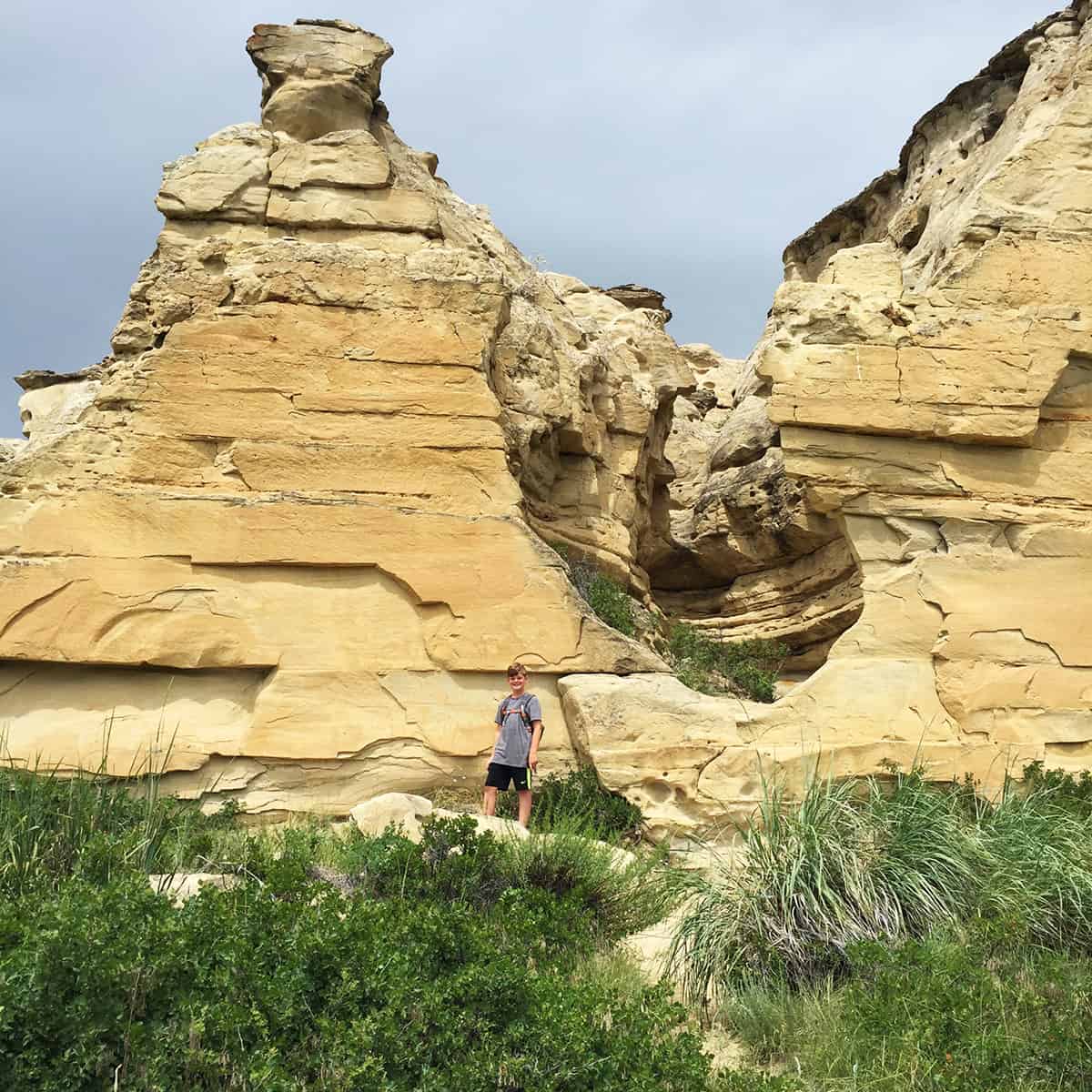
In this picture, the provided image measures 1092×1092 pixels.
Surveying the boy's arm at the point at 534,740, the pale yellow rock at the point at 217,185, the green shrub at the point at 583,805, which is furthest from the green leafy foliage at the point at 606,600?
the pale yellow rock at the point at 217,185

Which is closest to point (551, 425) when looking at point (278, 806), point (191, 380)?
point (191, 380)

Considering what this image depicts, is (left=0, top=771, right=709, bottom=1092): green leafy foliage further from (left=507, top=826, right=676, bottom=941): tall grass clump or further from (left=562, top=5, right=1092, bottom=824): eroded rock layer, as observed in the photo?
(left=562, top=5, right=1092, bottom=824): eroded rock layer

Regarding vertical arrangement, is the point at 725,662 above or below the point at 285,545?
below

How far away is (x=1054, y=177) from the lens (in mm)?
10828

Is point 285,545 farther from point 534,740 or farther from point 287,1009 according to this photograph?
point 287,1009

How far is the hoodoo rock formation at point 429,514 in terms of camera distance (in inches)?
358

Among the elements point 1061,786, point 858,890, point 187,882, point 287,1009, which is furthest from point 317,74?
point 287,1009

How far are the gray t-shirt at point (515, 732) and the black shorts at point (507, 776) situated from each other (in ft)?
0.19

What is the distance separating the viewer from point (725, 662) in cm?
1308

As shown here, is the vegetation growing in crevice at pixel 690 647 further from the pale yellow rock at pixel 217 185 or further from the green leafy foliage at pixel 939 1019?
the green leafy foliage at pixel 939 1019

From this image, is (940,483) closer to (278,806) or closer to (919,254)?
(919,254)

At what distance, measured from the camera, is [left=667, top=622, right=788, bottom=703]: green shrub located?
1212 centimetres

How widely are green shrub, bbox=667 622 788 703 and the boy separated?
3089 millimetres

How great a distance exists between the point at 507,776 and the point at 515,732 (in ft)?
1.13
